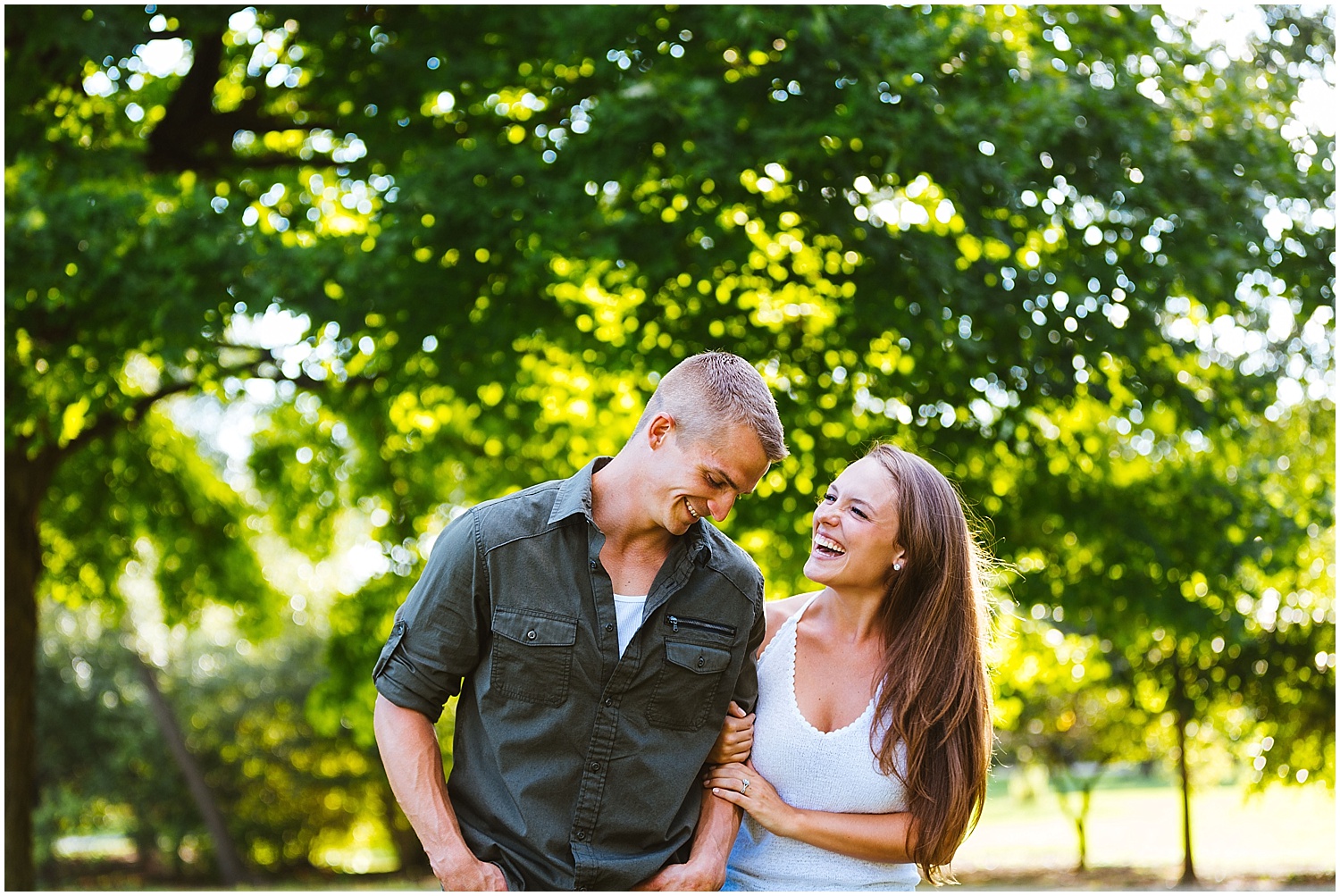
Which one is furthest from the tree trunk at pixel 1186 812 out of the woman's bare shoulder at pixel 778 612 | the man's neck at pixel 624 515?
the man's neck at pixel 624 515

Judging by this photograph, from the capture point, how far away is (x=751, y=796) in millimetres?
3113

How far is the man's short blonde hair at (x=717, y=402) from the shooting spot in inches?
110

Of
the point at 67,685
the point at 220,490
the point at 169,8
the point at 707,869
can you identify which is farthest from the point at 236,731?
the point at 707,869

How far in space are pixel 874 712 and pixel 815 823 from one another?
1.09ft

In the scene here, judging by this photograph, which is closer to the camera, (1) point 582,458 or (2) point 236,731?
(1) point 582,458

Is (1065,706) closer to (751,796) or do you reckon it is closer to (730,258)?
(730,258)

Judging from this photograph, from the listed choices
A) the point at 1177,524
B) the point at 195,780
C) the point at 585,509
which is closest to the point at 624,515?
the point at 585,509

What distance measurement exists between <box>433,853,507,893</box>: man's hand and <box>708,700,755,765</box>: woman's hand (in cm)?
63

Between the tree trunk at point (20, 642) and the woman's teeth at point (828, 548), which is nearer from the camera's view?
the woman's teeth at point (828, 548)

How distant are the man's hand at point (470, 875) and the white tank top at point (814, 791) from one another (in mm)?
725

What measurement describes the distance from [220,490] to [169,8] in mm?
6436

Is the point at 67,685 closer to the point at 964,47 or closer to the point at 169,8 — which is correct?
the point at 169,8

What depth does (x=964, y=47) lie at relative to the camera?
6.82 m

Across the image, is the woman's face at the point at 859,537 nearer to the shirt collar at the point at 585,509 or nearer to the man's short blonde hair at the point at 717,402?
the shirt collar at the point at 585,509
